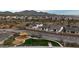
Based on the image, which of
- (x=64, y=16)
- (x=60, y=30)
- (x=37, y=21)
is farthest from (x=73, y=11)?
(x=37, y=21)

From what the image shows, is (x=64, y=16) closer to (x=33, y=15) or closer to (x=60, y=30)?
(x=60, y=30)

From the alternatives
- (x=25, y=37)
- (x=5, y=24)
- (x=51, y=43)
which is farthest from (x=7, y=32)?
(x=51, y=43)

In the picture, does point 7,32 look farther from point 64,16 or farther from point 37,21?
point 64,16

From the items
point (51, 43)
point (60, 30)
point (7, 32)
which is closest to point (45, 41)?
point (51, 43)
